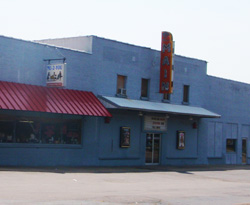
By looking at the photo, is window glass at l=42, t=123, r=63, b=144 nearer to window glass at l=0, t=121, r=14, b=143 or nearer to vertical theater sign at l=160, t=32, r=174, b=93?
window glass at l=0, t=121, r=14, b=143

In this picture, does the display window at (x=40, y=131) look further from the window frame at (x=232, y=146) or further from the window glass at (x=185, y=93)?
the window frame at (x=232, y=146)

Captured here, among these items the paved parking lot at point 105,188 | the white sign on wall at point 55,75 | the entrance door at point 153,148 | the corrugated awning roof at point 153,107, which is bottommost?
the paved parking lot at point 105,188

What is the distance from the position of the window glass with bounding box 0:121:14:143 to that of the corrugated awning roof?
5771 mm

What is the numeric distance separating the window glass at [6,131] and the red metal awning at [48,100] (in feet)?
4.71

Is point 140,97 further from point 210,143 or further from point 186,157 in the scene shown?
point 210,143

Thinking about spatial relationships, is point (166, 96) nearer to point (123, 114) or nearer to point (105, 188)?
point (123, 114)

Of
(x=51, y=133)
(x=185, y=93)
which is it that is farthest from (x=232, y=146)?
(x=51, y=133)

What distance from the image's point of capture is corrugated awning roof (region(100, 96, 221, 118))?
2849 centimetres

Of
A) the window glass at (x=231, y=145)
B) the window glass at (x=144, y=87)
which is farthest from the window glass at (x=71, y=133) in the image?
the window glass at (x=231, y=145)

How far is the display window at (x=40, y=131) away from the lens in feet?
81.0

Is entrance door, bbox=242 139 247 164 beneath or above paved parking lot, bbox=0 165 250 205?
above

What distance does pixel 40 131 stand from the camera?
26062 millimetres

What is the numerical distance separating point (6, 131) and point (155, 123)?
435 inches

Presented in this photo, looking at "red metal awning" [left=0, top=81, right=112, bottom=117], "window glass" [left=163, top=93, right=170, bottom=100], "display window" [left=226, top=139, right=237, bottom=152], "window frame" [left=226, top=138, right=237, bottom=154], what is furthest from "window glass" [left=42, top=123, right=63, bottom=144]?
"display window" [left=226, top=139, right=237, bottom=152]
